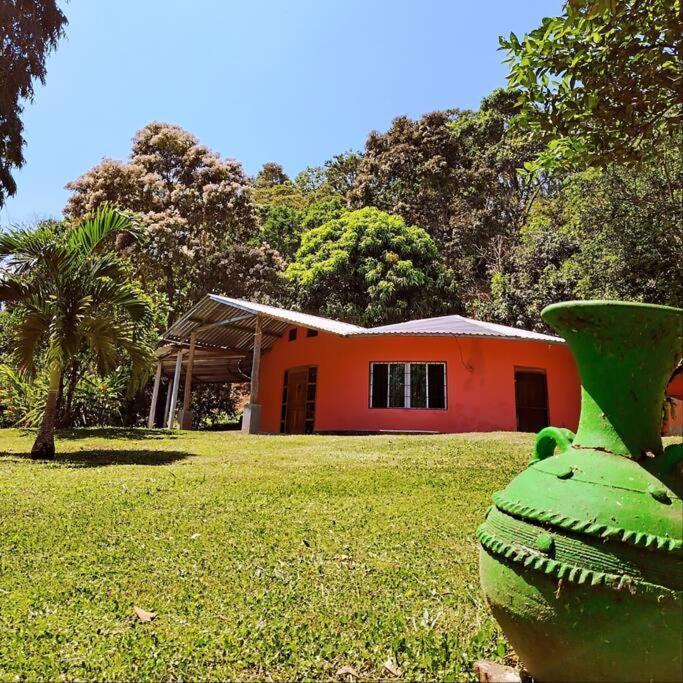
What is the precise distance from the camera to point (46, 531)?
15.5ft

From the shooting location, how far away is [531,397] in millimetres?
16547

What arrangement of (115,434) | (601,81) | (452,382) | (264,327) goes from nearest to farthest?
(601,81)
(115,434)
(452,382)
(264,327)

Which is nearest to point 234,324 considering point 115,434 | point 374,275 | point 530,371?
point 115,434

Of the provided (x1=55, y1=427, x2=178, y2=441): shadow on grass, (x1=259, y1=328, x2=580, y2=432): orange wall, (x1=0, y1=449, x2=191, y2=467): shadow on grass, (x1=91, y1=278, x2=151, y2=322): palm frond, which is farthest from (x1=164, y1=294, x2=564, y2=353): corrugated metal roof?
(x1=91, y1=278, x2=151, y2=322): palm frond

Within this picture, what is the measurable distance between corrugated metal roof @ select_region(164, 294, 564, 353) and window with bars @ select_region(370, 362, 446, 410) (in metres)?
1.16

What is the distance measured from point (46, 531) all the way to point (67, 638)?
2.31 metres

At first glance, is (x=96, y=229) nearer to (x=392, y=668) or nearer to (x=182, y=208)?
(x=392, y=668)

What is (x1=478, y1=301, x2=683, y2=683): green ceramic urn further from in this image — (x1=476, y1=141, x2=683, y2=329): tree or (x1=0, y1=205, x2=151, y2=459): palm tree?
(x1=476, y1=141, x2=683, y2=329): tree

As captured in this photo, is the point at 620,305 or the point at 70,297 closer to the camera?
the point at 620,305

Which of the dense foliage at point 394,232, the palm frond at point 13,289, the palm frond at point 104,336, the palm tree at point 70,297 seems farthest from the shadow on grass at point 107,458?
the palm frond at point 13,289

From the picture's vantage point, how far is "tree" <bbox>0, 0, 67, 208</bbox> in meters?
14.7

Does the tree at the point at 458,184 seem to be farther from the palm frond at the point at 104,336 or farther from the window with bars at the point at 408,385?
the palm frond at the point at 104,336

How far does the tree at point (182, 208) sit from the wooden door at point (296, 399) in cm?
897

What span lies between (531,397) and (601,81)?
42.7 ft
